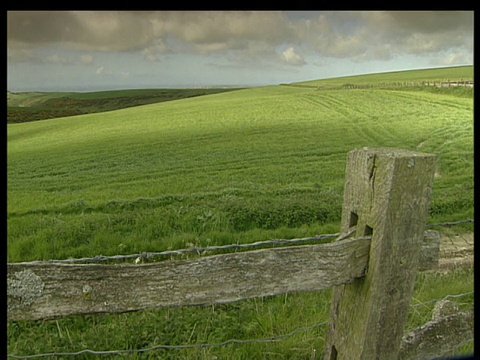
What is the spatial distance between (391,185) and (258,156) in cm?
948

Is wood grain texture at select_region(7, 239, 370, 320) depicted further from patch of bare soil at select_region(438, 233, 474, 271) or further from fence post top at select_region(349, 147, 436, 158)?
patch of bare soil at select_region(438, 233, 474, 271)

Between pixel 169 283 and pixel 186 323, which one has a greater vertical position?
pixel 169 283

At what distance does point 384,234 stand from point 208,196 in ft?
19.9

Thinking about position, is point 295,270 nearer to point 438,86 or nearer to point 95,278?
point 95,278

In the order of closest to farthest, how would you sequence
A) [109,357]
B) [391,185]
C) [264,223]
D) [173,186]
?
[391,185]
[109,357]
[264,223]
[173,186]

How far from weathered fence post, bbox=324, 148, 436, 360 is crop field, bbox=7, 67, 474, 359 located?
73 centimetres

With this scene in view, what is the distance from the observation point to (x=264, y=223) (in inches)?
233

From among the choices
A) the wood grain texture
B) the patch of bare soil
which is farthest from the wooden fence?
the patch of bare soil

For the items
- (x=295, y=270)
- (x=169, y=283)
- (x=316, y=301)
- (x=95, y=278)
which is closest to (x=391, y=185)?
(x=295, y=270)

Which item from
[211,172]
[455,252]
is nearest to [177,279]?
[455,252]

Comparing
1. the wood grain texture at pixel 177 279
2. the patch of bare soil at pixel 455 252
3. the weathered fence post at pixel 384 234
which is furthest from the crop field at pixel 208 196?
the wood grain texture at pixel 177 279

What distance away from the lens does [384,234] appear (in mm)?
1572

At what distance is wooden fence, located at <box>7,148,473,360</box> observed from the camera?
1.37 meters

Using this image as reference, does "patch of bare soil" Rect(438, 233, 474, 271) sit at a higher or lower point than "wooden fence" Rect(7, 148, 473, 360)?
lower
